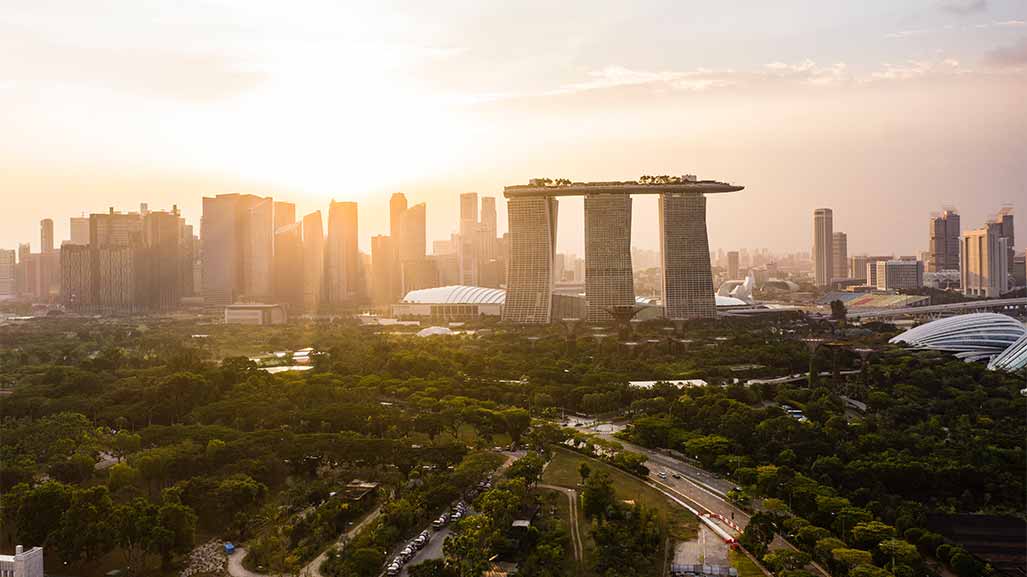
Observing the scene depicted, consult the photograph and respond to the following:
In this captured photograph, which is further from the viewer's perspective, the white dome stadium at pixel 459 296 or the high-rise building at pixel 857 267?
the high-rise building at pixel 857 267

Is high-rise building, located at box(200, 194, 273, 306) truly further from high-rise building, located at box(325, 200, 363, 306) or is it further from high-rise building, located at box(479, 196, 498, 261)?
high-rise building, located at box(479, 196, 498, 261)

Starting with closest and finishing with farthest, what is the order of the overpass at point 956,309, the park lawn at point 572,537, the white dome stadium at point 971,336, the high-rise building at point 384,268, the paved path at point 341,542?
the park lawn at point 572,537 < the paved path at point 341,542 < the white dome stadium at point 971,336 < the overpass at point 956,309 < the high-rise building at point 384,268

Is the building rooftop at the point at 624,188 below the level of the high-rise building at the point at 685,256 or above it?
above

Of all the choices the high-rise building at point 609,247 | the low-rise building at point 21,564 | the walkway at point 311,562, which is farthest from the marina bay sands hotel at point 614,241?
the low-rise building at point 21,564

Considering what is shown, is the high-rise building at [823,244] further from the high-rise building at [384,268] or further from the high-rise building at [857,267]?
the high-rise building at [384,268]

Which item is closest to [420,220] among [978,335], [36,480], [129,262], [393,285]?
[393,285]

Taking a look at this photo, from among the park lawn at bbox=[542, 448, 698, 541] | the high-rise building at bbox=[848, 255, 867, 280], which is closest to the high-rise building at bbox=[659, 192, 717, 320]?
the park lawn at bbox=[542, 448, 698, 541]

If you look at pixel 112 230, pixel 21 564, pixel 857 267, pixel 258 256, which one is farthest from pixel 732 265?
pixel 21 564
